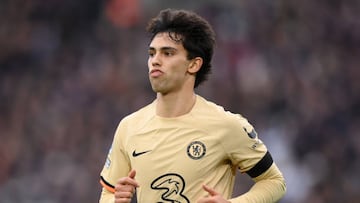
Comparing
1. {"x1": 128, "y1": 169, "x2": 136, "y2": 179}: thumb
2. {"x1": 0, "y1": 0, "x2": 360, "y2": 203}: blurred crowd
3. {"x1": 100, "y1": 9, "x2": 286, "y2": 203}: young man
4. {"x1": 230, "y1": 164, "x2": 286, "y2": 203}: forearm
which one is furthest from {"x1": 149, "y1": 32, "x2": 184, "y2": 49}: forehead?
{"x1": 0, "y1": 0, "x2": 360, "y2": 203}: blurred crowd

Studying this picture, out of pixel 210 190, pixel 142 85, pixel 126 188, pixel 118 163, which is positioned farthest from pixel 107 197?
pixel 142 85

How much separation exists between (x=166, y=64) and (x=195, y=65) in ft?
0.69

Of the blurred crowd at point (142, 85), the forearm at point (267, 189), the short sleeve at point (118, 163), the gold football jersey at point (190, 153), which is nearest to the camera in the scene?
the gold football jersey at point (190, 153)

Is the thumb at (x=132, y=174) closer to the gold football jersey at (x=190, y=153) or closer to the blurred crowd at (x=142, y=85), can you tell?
the gold football jersey at (x=190, y=153)

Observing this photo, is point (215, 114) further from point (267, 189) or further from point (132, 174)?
point (132, 174)

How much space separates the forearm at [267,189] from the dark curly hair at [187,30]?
29.3 inches

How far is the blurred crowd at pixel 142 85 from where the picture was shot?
10.3 metres

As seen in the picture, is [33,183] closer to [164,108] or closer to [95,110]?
[95,110]

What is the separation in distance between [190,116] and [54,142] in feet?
19.2

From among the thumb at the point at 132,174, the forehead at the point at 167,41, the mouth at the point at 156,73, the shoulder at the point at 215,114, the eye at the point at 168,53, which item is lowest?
the thumb at the point at 132,174

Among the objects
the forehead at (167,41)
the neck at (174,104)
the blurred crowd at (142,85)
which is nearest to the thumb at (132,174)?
the neck at (174,104)

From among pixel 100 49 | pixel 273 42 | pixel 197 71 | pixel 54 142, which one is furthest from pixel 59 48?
pixel 197 71

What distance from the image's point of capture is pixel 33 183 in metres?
10.3

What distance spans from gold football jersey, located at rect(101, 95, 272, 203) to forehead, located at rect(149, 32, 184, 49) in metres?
0.37
